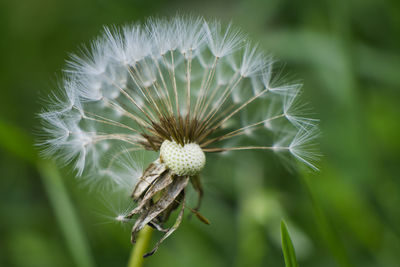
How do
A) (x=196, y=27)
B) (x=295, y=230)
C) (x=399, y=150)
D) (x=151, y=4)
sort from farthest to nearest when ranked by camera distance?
(x=151, y=4) → (x=399, y=150) → (x=295, y=230) → (x=196, y=27)

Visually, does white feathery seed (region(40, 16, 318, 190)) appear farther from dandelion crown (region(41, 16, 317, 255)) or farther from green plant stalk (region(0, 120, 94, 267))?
green plant stalk (region(0, 120, 94, 267))

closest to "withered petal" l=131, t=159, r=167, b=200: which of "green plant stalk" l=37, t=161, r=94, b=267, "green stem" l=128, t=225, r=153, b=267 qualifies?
"green stem" l=128, t=225, r=153, b=267

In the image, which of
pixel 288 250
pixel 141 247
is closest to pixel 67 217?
pixel 141 247

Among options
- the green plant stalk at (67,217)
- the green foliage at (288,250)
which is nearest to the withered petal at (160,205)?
the green foliage at (288,250)

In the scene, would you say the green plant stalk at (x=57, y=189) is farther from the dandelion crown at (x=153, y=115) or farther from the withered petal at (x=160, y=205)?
the withered petal at (x=160, y=205)

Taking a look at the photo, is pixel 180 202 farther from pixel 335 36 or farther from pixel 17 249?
pixel 335 36

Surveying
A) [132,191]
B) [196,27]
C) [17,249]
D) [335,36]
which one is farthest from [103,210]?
[335,36]

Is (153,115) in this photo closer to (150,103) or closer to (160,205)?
(150,103)
